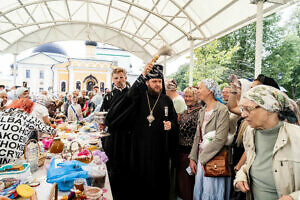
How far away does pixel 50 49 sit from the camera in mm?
36594

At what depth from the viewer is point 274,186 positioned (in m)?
1.65

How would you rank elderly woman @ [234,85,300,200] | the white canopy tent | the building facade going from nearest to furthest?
elderly woman @ [234,85,300,200], the white canopy tent, the building facade

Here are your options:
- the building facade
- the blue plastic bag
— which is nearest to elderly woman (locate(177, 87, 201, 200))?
the blue plastic bag

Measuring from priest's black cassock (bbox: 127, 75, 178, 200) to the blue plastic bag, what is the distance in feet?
3.32

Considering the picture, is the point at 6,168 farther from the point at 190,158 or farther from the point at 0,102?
the point at 0,102

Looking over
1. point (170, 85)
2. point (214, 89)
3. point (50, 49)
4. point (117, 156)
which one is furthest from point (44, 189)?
point (50, 49)

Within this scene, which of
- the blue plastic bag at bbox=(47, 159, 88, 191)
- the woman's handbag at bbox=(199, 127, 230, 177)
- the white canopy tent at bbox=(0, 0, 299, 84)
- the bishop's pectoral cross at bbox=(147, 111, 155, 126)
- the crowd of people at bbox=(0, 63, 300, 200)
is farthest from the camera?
the white canopy tent at bbox=(0, 0, 299, 84)

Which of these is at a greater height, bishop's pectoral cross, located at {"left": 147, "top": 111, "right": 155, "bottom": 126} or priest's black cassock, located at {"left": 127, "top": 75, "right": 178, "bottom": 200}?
bishop's pectoral cross, located at {"left": 147, "top": 111, "right": 155, "bottom": 126}

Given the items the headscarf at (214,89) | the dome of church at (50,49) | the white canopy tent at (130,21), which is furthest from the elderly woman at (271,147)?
the dome of church at (50,49)

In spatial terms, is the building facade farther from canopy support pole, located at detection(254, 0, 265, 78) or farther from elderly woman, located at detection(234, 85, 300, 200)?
elderly woman, located at detection(234, 85, 300, 200)

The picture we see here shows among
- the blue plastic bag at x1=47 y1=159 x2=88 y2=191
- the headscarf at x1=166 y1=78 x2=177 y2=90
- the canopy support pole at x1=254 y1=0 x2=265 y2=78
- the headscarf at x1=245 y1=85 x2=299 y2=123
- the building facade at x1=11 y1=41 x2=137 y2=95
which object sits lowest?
the blue plastic bag at x1=47 y1=159 x2=88 y2=191

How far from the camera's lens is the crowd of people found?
1.73 metres

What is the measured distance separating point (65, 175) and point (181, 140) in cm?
172

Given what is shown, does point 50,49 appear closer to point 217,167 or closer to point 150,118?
point 150,118
